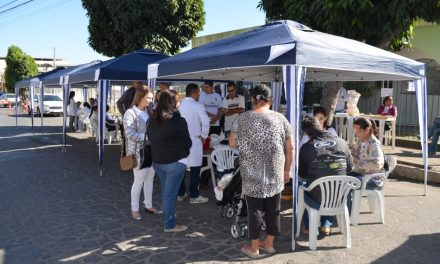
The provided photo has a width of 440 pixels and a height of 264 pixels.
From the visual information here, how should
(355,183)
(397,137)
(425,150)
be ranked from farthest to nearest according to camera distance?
(397,137) < (425,150) < (355,183)

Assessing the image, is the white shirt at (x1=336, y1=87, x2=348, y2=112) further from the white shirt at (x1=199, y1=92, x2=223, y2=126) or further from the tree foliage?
the white shirt at (x1=199, y1=92, x2=223, y2=126)

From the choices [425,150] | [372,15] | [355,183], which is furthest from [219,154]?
[372,15]

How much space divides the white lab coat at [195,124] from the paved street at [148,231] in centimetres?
75

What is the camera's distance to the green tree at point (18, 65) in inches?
2133

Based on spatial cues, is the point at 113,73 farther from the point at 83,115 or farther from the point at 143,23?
the point at 83,115

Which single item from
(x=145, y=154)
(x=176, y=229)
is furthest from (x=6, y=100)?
(x=176, y=229)

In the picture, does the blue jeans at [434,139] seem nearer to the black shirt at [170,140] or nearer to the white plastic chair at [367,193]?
the white plastic chair at [367,193]

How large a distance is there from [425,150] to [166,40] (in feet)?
39.2

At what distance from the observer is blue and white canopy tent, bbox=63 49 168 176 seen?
26.5ft

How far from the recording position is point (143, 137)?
5.17 m

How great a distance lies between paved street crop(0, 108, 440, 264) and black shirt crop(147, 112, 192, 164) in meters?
0.97

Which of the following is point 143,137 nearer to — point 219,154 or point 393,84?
point 219,154

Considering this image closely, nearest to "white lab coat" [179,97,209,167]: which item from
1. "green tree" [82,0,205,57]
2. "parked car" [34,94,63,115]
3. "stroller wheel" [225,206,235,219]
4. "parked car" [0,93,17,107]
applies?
"stroller wheel" [225,206,235,219]

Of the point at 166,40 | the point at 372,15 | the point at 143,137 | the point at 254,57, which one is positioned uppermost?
the point at 166,40
